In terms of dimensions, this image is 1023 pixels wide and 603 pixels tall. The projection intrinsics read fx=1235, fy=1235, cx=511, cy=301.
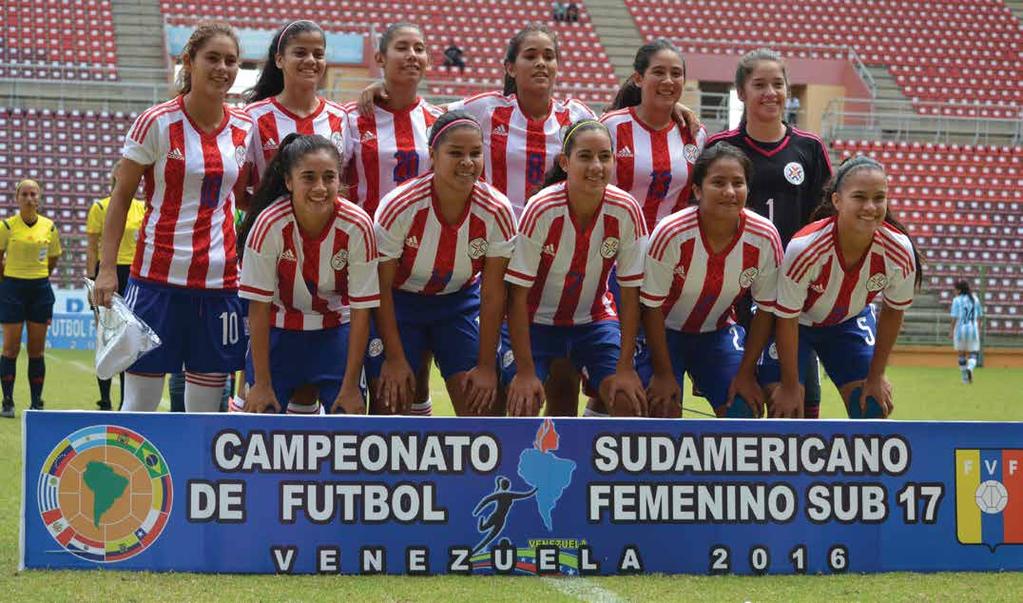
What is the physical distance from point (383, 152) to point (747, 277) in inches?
65.2

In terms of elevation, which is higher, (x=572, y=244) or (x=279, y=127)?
(x=279, y=127)

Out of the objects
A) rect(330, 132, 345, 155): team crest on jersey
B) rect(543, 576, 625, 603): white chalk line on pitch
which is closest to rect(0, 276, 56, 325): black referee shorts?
rect(330, 132, 345, 155): team crest on jersey

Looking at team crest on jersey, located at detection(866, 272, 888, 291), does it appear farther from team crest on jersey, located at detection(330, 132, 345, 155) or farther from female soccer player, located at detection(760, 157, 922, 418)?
team crest on jersey, located at detection(330, 132, 345, 155)

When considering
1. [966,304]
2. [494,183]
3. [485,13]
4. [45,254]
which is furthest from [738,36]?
[494,183]

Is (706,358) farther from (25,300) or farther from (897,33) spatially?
(897,33)

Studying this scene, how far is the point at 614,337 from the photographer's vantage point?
5.21m

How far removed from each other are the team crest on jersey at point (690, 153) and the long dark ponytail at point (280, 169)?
5.27ft

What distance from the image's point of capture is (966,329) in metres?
16.9

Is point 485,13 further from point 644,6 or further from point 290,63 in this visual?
point 290,63

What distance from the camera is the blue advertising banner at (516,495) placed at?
400cm

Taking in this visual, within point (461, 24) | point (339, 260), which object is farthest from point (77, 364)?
point (461, 24)

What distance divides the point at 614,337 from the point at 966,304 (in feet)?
45.7

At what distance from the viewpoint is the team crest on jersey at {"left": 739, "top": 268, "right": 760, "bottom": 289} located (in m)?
4.98

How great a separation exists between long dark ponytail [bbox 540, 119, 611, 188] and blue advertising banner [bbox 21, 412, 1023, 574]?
127 cm
